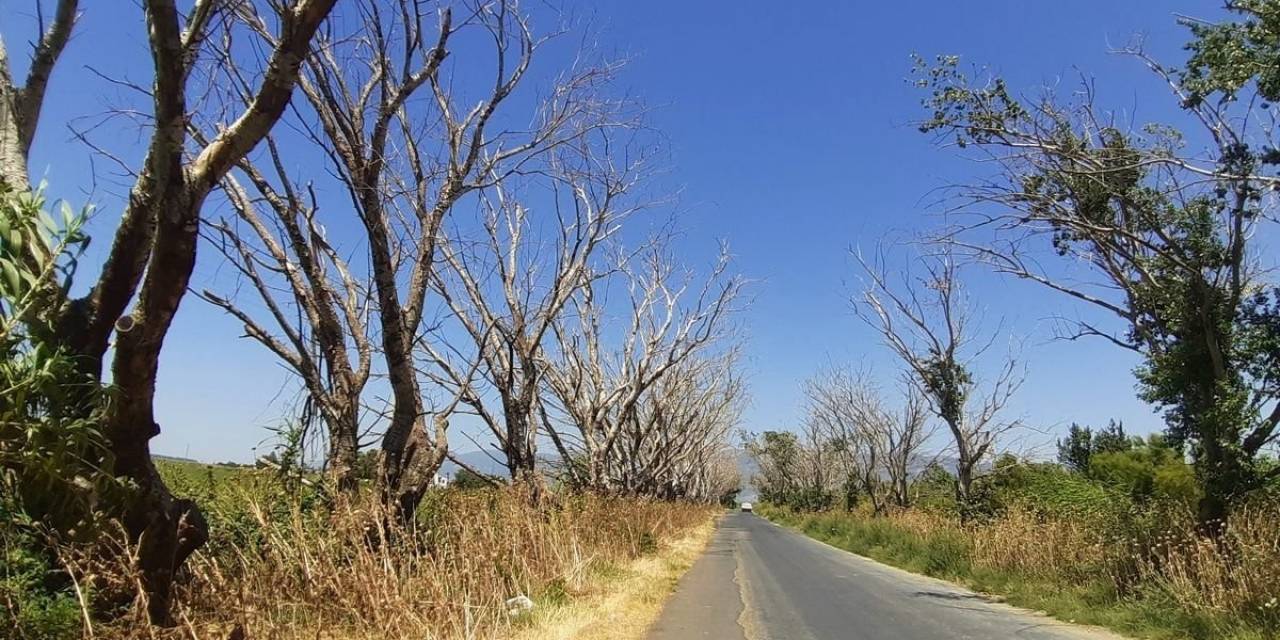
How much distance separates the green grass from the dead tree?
30.7 ft

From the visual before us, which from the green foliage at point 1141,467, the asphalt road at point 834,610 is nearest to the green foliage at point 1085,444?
the green foliage at point 1141,467

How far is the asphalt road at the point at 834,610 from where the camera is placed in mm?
9516

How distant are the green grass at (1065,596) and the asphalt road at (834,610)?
1.31 feet

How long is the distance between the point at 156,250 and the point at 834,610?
34.4 ft

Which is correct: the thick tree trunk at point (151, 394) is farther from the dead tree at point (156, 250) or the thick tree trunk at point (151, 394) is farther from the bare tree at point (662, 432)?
the bare tree at point (662, 432)

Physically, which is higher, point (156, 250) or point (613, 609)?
point (156, 250)

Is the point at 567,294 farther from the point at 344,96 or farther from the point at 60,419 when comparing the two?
the point at 60,419

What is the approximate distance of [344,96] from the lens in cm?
731

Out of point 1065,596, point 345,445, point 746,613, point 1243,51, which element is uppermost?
point 1243,51

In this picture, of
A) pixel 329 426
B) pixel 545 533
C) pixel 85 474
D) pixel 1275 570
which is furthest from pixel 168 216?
pixel 1275 570

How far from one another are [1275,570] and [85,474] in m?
10.5

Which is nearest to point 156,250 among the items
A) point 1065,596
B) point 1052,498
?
point 1065,596

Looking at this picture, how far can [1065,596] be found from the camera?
12391 mm

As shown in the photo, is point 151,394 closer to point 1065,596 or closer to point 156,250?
point 156,250
